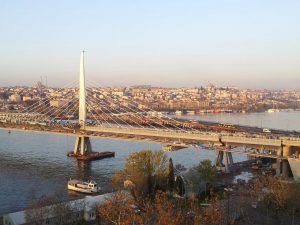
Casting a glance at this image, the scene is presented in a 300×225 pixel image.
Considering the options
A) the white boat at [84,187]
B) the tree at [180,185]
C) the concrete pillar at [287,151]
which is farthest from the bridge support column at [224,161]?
the white boat at [84,187]

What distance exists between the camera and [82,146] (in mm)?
12766

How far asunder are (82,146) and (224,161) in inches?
168

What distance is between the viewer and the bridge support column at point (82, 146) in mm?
12742

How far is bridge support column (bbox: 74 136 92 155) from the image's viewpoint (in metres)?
12.7

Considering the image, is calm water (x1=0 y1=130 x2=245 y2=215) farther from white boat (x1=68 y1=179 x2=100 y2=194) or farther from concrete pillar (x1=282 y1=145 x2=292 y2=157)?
concrete pillar (x1=282 y1=145 x2=292 y2=157)

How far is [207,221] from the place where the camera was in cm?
457

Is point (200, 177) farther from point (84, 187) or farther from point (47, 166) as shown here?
point (47, 166)

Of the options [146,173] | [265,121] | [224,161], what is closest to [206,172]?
[146,173]

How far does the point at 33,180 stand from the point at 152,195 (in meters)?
3.20

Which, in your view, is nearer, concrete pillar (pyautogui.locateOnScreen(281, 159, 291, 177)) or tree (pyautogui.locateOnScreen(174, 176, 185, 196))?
tree (pyautogui.locateOnScreen(174, 176, 185, 196))

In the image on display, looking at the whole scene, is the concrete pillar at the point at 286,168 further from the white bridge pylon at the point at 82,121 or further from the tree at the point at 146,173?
the white bridge pylon at the point at 82,121

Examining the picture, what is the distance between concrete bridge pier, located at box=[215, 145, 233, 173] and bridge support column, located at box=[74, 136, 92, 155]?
403cm

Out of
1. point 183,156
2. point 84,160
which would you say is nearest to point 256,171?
point 183,156

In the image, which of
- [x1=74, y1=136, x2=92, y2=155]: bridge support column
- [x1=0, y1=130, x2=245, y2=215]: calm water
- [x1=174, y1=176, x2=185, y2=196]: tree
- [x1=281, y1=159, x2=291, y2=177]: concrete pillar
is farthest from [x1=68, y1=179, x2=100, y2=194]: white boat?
[x1=74, y1=136, x2=92, y2=155]: bridge support column
